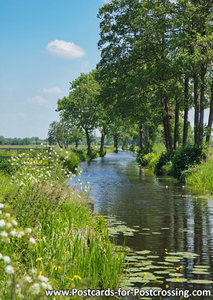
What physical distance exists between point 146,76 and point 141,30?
191 inches

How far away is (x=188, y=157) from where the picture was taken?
→ 962 inches

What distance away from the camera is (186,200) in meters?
16.6

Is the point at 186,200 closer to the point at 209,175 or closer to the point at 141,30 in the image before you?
the point at 209,175

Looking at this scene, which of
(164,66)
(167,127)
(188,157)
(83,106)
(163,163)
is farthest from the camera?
(83,106)

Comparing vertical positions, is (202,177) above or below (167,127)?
below

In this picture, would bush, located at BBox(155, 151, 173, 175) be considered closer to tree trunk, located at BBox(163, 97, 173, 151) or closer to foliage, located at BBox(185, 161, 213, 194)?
tree trunk, located at BBox(163, 97, 173, 151)

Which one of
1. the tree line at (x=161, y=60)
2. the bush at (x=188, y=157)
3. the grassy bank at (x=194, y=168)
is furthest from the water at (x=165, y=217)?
the tree line at (x=161, y=60)

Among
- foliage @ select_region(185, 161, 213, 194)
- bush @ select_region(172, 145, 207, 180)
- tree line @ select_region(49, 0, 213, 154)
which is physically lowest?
foliage @ select_region(185, 161, 213, 194)

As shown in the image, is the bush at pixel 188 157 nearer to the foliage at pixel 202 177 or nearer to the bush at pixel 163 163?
the foliage at pixel 202 177

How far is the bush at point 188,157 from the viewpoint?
2439 cm

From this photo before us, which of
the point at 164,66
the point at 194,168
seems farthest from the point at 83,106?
the point at 194,168

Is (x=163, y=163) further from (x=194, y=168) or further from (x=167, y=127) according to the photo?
(x=194, y=168)

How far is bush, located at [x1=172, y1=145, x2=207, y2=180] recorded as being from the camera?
24391 mm

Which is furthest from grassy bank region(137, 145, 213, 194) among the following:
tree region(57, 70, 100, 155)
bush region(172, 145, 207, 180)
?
tree region(57, 70, 100, 155)
